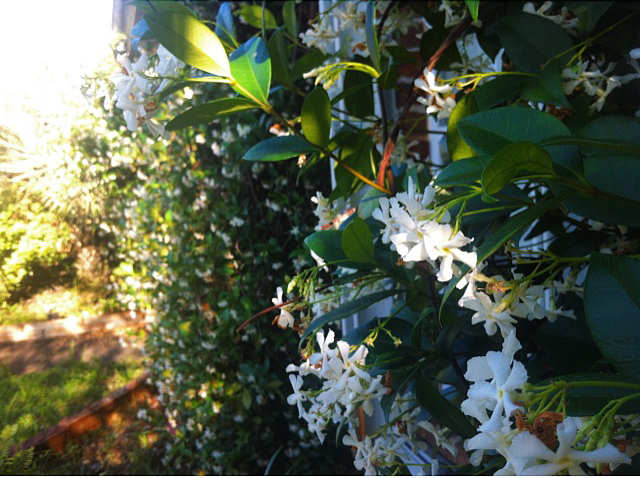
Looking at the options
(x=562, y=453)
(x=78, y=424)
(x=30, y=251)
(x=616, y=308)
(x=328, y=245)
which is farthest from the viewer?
(x=78, y=424)

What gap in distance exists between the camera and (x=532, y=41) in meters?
0.56

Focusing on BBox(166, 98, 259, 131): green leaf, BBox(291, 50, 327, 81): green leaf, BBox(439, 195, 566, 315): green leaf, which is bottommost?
BBox(439, 195, 566, 315): green leaf

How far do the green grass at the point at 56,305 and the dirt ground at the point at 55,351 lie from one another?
0.17 ft

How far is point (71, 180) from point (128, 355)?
20.7 inches

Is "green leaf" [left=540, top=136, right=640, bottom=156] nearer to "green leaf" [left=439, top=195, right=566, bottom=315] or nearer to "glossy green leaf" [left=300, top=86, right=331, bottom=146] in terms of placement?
"green leaf" [left=439, top=195, right=566, bottom=315]

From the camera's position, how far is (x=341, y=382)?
1.63 ft

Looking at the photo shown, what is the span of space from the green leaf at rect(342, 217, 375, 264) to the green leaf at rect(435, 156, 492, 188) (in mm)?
123

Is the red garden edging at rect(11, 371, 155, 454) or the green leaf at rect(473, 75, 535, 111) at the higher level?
the green leaf at rect(473, 75, 535, 111)

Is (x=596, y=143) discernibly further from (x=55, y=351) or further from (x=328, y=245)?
(x=55, y=351)

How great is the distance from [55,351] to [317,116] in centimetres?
85

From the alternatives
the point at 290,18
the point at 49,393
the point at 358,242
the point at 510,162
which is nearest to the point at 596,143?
the point at 510,162

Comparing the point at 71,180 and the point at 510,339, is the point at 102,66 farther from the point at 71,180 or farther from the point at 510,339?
the point at 510,339

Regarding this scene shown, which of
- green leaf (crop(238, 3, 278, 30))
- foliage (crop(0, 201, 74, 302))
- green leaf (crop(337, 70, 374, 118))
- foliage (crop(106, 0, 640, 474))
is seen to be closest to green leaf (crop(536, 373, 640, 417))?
foliage (crop(106, 0, 640, 474))

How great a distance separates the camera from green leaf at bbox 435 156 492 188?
0.41 metres
